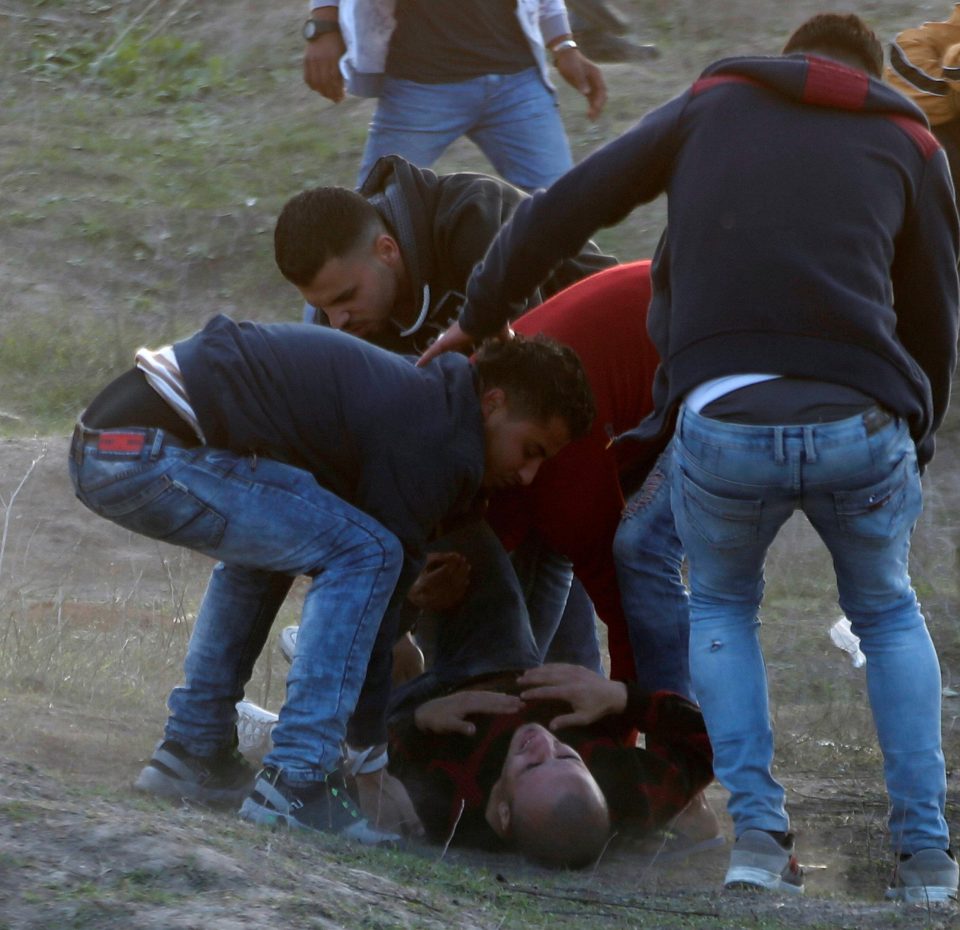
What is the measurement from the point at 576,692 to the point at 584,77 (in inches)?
116

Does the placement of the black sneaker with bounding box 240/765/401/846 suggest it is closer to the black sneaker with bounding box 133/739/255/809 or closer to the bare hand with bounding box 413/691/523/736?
the black sneaker with bounding box 133/739/255/809

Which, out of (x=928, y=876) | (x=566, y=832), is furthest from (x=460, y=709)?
(x=928, y=876)

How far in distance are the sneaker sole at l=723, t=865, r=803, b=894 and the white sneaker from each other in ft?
4.61

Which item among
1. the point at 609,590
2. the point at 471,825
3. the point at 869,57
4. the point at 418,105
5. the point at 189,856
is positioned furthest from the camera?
the point at 418,105

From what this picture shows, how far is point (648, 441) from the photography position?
367cm

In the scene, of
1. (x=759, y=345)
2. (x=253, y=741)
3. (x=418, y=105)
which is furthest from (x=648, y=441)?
(x=418, y=105)

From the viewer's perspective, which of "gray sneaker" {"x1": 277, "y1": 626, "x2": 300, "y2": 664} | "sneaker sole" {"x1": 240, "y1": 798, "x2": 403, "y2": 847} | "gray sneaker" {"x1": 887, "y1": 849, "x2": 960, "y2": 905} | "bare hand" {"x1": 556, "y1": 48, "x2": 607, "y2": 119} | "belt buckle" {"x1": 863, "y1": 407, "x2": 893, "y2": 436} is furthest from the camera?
"bare hand" {"x1": 556, "y1": 48, "x2": 607, "y2": 119}

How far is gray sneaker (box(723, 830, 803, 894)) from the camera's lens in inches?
123

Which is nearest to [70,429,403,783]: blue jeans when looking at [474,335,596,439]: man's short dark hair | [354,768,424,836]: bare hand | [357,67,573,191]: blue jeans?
[354,768,424,836]: bare hand

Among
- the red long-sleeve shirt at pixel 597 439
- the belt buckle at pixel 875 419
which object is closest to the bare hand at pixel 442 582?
the red long-sleeve shirt at pixel 597 439

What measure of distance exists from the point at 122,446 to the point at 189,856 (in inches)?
45.9

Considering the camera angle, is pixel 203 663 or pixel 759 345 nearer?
pixel 759 345

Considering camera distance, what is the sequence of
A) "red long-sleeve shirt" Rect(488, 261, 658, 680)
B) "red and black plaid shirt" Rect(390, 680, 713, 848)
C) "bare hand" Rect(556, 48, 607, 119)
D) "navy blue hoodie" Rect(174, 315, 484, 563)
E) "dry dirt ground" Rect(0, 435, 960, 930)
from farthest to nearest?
"bare hand" Rect(556, 48, 607, 119) → "red long-sleeve shirt" Rect(488, 261, 658, 680) → "red and black plaid shirt" Rect(390, 680, 713, 848) → "navy blue hoodie" Rect(174, 315, 484, 563) → "dry dirt ground" Rect(0, 435, 960, 930)

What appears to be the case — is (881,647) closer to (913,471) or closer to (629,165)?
Answer: (913,471)
